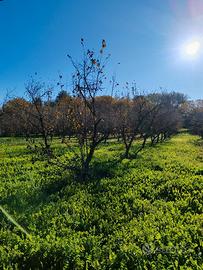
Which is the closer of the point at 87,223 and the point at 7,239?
the point at 7,239

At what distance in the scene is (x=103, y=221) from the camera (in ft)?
28.3

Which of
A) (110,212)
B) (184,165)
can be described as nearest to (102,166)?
(184,165)

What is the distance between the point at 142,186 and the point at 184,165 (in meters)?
6.21

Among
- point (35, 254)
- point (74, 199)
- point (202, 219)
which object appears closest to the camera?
point (35, 254)

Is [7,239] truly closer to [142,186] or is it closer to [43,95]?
[142,186]

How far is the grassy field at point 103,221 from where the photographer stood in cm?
634

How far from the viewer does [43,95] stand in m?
28.7

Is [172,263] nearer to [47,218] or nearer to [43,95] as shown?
[47,218]

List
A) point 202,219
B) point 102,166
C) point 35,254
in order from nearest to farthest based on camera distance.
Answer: point 35,254
point 202,219
point 102,166

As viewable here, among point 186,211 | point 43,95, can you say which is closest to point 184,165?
point 186,211

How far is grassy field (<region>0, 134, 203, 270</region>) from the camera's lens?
6344 mm

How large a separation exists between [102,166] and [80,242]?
10.2 m

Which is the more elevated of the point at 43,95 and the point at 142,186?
the point at 43,95

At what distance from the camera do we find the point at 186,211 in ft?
31.5
